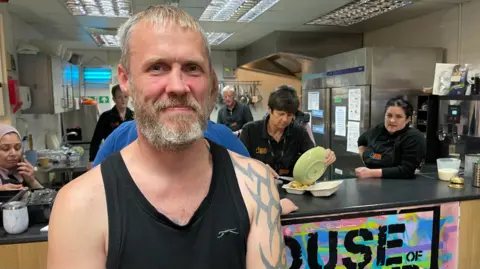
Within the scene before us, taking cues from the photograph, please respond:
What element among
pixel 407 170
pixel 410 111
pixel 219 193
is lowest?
pixel 407 170

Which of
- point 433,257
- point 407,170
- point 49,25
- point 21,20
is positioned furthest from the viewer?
point 49,25

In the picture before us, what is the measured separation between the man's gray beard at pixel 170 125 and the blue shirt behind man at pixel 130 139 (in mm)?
574

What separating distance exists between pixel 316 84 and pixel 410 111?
2.40 meters

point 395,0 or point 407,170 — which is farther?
point 395,0

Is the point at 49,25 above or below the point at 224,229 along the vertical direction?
above

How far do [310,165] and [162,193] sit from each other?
1.04 metres

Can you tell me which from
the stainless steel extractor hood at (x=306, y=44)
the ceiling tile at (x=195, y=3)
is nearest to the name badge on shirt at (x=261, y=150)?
the ceiling tile at (x=195, y=3)

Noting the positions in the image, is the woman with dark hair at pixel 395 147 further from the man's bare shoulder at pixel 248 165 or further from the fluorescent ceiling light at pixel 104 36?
the fluorescent ceiling light at pixel 104 36

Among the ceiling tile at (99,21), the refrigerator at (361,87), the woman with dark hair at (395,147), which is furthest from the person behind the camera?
the ceiling tile at (99,21)

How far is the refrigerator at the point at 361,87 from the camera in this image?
12.6ft

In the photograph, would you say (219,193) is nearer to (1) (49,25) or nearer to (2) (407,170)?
(2) (407,170)

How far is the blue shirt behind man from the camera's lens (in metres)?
1.56

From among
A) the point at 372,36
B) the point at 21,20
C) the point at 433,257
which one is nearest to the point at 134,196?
the point at 433,257

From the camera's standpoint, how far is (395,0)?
3.53 metres
